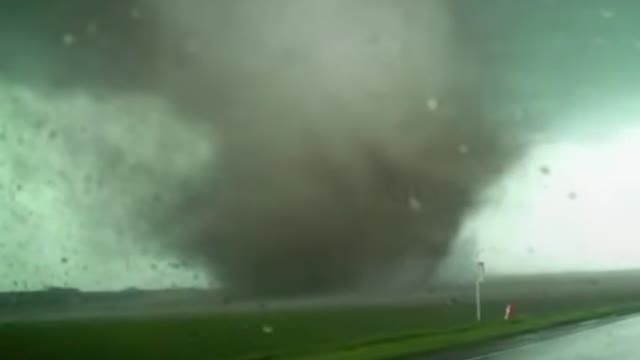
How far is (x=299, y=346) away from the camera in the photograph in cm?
2272

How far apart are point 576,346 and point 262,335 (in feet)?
28.1

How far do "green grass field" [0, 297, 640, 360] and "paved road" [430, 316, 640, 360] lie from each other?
4.37 feet

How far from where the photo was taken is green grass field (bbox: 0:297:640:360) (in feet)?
69.0

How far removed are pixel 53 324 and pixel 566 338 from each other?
46.2 feet

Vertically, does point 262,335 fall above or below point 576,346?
above

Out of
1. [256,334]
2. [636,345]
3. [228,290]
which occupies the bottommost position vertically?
[636,345]

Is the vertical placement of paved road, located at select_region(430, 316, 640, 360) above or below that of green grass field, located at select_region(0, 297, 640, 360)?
below

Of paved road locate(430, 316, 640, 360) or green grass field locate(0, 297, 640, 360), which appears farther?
green grass field locate(0, 297, 640, 360)

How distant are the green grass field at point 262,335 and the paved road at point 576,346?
4.37ft

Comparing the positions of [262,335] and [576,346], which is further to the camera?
[262,335]

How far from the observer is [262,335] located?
86.4ft

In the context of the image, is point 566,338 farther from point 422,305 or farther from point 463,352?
point 422,305

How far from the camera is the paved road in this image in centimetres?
1792

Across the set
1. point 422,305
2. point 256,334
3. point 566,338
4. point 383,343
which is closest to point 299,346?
point 383,343
